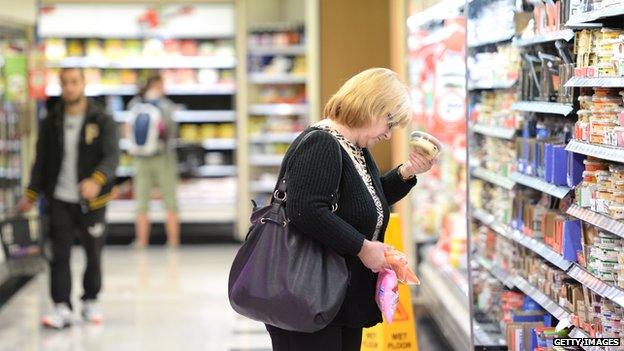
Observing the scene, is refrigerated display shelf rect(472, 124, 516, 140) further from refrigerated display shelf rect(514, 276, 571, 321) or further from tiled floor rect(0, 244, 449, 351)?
tiled floor rect(0, 244, 449, 351)

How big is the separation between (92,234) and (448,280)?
2.47 m

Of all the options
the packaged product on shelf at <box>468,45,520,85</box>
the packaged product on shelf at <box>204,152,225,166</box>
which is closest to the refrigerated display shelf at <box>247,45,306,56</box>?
the packaged product on shelf at <box>204,152,225,166</box>

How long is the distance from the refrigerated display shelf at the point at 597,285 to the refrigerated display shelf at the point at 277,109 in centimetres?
834

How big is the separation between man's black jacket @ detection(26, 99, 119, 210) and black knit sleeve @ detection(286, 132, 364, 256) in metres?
4.30

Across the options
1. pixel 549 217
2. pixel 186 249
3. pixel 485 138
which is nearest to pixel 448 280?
pixel 485 138

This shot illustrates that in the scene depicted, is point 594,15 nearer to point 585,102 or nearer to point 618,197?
point 585,102

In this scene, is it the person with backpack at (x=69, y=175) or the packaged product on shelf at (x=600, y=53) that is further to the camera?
the person with backpack at (x=69, y=175)

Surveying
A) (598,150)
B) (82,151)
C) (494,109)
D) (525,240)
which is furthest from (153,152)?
(598,150)

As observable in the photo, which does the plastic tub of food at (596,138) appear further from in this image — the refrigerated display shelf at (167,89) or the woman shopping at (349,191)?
the refrigerated display shelf at (167,89)

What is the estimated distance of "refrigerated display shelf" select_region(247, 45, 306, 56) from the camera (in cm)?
1262

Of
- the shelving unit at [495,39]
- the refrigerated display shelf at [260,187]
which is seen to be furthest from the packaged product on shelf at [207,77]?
the shelving unit at [495,39]

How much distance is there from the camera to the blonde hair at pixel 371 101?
377cm

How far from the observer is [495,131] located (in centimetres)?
607

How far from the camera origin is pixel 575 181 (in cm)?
458
